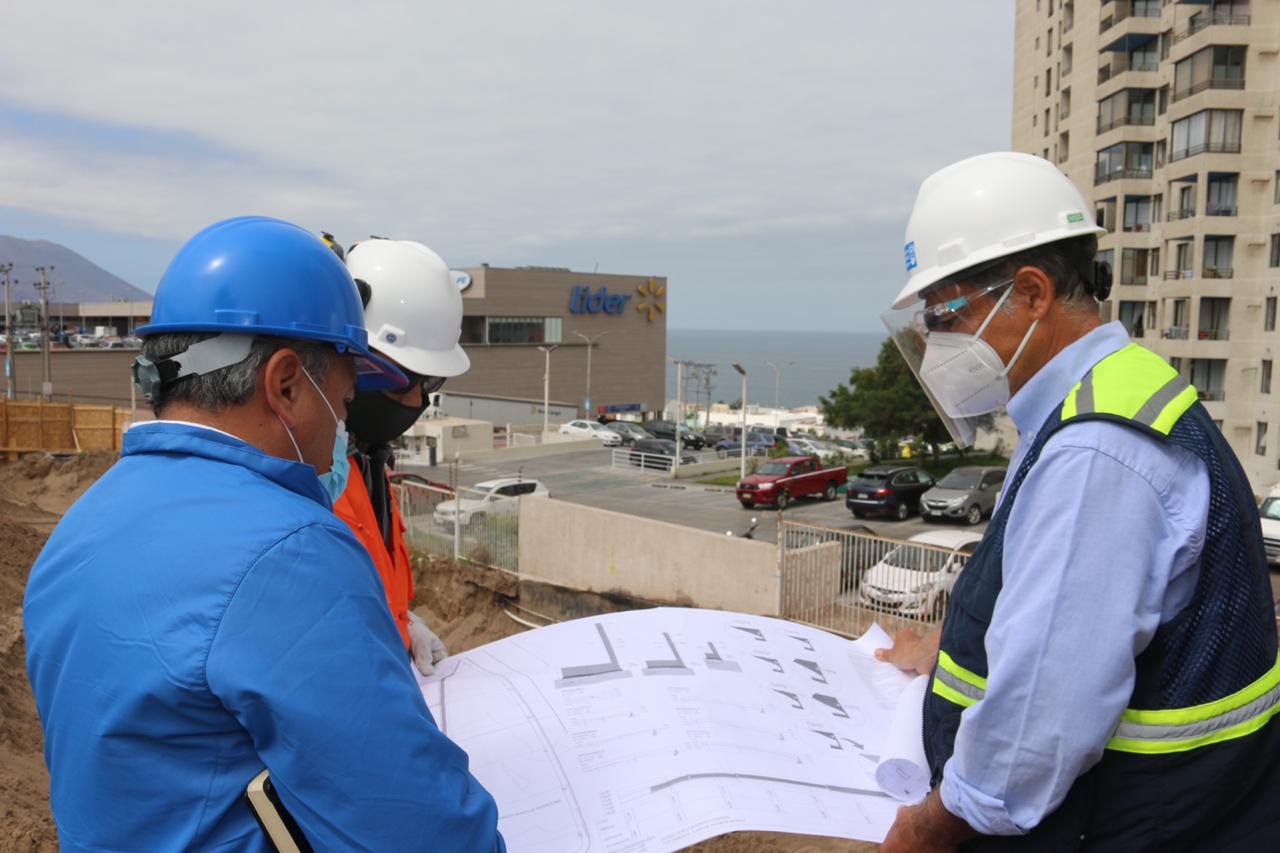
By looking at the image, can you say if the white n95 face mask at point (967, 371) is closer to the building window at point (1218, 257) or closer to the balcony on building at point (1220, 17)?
the building window at point (1218, 257)

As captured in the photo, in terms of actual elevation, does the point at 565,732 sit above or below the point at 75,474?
above

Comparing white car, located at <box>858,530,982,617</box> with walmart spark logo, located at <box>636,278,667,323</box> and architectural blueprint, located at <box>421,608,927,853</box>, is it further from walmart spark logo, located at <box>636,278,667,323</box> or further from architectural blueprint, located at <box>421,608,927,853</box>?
walmart spark logo, located at <box>636,278,667,323</box>

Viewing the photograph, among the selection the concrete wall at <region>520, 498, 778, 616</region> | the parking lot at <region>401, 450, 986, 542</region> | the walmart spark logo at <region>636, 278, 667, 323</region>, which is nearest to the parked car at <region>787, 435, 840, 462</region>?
the parking lot at <region>401, 450, 986, 542</region>

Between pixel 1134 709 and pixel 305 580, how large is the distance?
1546 mm

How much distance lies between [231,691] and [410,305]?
2.75m

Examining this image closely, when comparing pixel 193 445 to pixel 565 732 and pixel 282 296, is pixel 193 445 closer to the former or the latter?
pixel 282 296

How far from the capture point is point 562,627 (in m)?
3.20

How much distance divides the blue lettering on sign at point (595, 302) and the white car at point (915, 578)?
2708 inches

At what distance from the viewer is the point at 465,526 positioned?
16.9 m

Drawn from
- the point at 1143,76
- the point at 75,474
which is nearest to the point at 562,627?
the point at 75,474

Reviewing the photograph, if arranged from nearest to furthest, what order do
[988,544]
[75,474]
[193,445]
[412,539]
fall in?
1. [193,445]
2. [988,544]
3. [412,539]
4. [75,474]

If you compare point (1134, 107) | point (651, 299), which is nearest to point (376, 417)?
point (1134, 107)

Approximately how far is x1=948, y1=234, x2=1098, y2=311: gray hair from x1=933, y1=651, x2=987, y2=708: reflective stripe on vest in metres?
0.91

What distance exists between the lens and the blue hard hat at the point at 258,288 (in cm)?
171
